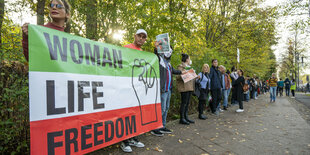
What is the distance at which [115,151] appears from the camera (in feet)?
10.0

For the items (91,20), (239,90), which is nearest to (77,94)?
(91,20)

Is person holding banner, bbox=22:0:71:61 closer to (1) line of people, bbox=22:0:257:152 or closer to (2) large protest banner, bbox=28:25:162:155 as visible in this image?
(1) line of people, bbox=22:0:257:152

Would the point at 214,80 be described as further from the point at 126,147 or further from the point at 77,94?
the point at 77,94

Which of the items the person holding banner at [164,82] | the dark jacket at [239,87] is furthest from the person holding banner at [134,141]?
the dark jacket at [239,87]

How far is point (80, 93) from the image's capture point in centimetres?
237

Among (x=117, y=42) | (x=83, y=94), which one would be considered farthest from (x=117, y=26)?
(x=83, y=94)

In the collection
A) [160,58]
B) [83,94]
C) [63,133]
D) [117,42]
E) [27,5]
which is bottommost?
[63,133]

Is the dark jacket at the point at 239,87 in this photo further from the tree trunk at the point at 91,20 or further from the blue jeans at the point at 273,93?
the tree trunk at the point at 91,20

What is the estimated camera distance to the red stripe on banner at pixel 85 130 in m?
1.97

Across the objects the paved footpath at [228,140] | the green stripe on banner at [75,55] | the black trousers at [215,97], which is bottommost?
the paved footpath at [228,140]

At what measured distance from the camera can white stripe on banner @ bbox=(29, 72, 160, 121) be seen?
76.6 inches

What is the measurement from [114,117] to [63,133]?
78cm

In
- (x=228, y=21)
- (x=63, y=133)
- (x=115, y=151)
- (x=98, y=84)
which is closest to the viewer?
(x=63, y=133)

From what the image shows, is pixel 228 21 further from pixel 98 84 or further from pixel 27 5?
pixel 98 84
